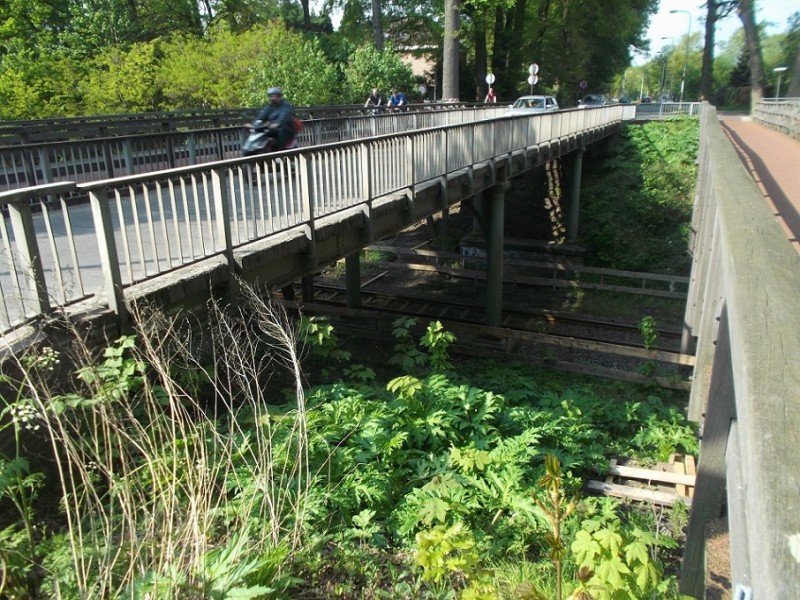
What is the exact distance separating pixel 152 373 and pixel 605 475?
5.02m

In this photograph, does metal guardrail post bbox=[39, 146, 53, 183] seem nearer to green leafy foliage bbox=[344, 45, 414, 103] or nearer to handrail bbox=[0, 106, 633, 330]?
handrail bbox=[0, 106, 633, 330]

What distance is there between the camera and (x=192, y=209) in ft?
29.0

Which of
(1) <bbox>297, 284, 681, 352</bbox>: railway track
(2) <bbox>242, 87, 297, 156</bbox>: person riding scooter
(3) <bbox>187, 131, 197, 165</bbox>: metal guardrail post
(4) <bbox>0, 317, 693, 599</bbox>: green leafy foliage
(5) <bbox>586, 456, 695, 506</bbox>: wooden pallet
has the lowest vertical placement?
(1) <bbox>297, 284, 681, 352</bbox>: railway track

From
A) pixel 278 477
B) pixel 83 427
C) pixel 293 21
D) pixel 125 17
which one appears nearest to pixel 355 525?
pixel 278 477

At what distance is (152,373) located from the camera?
213 inches

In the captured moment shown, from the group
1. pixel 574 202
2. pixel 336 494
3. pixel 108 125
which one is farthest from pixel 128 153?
pixel 574 202

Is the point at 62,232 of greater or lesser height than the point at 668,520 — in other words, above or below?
above

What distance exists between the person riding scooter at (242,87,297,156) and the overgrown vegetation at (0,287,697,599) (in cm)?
397

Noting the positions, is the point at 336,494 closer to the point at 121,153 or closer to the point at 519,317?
the point at 121,153

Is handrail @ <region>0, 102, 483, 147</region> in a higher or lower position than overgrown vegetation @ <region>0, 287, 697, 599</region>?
higher

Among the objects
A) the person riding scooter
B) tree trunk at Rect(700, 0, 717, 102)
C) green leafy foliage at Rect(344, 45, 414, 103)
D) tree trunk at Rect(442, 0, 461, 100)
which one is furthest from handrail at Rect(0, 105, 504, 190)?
tree trunk at Rect(700, 0, 717, 102)

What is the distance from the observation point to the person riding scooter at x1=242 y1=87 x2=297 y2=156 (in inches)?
404

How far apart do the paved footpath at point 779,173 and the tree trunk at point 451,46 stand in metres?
12.6

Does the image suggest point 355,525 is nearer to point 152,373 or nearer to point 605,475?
point 152,373
